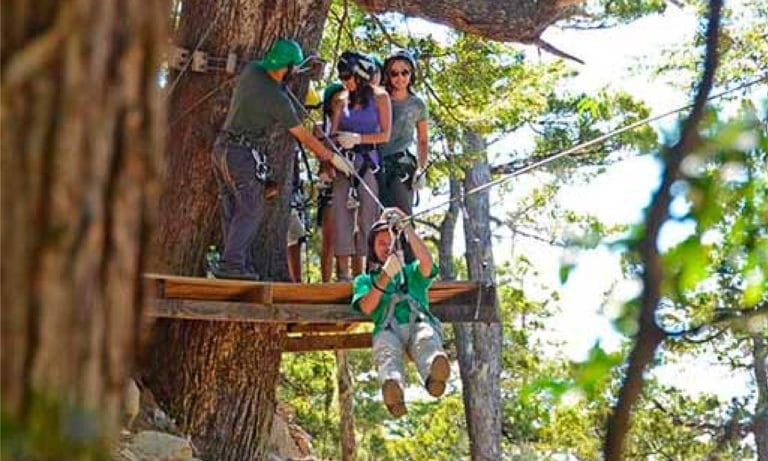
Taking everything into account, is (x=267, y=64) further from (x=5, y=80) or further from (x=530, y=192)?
(x=530, y=192)

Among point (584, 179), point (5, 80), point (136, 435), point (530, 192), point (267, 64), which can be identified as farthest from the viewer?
point (530, 192)

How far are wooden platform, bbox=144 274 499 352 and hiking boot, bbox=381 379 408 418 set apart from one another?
1.33 ft

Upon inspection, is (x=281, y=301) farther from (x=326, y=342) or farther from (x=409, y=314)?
(x=326, y=342)

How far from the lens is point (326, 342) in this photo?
7805 millimetres

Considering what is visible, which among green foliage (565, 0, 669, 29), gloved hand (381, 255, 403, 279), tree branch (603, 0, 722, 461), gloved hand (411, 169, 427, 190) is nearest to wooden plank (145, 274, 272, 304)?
gloved hand (381, 255, 403, 279)

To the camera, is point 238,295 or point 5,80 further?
point 238,295

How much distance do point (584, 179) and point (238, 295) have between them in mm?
9175

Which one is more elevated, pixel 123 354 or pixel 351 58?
pixel 351 58

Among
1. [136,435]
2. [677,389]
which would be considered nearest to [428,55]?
[136,435]

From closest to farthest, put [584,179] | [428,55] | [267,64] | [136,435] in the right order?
1. [136,435]
2. [267,64]
3. [428,55]
4. [584,179]

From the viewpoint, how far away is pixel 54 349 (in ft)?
2.58

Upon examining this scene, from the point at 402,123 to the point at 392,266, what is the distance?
990 mm

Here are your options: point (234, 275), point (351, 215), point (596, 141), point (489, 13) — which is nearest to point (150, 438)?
point (234, 275)

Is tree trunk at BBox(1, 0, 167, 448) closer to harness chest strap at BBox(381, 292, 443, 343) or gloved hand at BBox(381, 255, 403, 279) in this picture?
gloved hand at BBox(381, 255, 403, 279)
